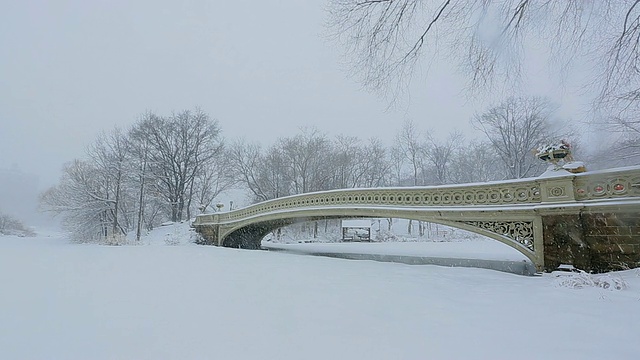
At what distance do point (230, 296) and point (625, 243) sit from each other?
686 cm

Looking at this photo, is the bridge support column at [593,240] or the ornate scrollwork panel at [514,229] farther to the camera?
the ornate scrollwork panel at [514,229]

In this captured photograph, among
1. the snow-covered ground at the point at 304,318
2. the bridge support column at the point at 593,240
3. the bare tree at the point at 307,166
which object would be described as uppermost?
the bare tree at the point at 307,166

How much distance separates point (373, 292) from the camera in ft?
13.7

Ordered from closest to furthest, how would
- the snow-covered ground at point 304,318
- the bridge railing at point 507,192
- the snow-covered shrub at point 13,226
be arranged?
the snow-covered ground at point 304,318, the bridge railing at point 507,192, the snow-covered shrub at point 13,226

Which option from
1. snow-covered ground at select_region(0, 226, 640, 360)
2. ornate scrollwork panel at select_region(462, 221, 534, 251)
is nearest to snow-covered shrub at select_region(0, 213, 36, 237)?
snow-covered ground at select_region(0, 226, 640, 360)

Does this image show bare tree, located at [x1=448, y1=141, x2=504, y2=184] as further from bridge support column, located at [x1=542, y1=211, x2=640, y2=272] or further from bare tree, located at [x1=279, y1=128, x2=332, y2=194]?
bridge support column, located at [x1=542, y1=211, x2=640, y2=272]

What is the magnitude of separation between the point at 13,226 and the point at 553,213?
50.9 m

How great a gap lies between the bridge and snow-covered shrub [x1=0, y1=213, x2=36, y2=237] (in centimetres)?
4263

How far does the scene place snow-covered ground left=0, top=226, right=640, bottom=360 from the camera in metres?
2.28

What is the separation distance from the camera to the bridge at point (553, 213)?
6160 millimetres

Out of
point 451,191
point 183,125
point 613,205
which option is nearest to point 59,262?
point 451,191

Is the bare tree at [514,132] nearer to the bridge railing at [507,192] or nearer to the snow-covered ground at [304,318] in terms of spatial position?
the bridge railing at [507,192]

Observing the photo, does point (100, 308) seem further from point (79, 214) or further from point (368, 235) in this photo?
point (79, 214)

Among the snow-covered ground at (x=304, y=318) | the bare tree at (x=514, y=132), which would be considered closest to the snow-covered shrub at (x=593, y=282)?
the snow-covered ground at (x=304, y=318)
